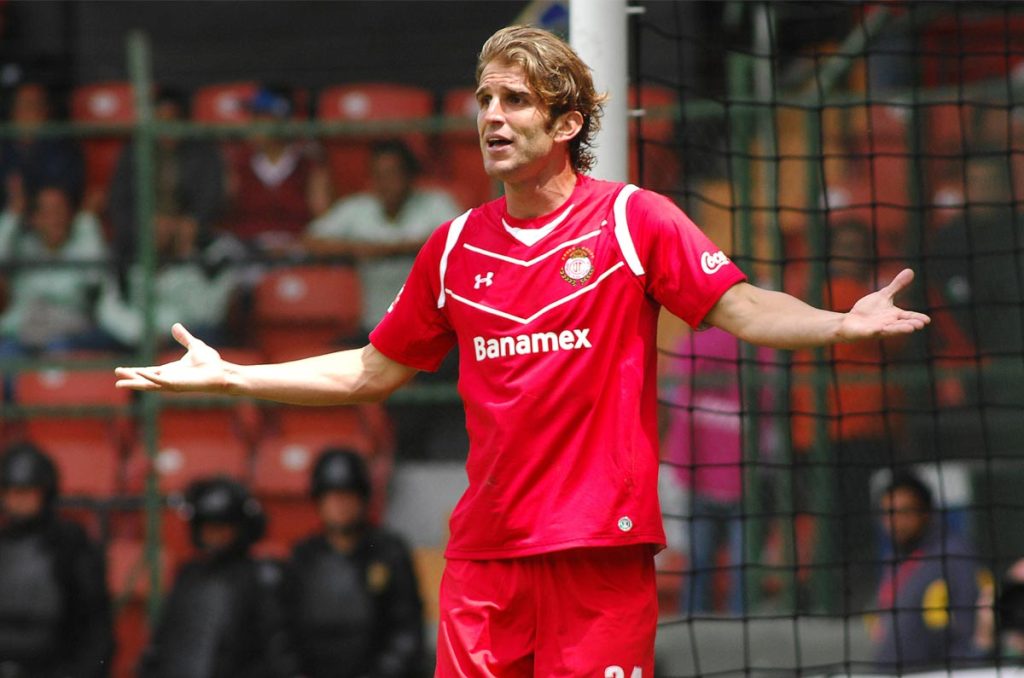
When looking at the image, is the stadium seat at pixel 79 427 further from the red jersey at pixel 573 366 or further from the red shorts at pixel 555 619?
the red shorts at pixel 555 619

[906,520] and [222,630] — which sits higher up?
[906,520]

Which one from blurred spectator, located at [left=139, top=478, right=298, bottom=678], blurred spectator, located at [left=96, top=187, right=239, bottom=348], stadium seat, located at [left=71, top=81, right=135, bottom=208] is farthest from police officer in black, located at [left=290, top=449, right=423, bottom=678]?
stadium seat, located at [left=71, top=81, right=135, bottom=208]

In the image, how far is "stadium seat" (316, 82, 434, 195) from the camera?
9.30m

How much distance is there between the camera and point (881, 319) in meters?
3.72

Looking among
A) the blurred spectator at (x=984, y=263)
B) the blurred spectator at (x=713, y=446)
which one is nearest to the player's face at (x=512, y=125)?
the blurred spectator at (x=713, y=446)

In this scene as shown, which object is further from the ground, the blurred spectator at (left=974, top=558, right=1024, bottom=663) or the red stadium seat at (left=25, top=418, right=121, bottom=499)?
the red stadium seat at (left=25, top=418, right=121, bottom=499)

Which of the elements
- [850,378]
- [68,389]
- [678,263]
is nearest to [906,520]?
[850,378]

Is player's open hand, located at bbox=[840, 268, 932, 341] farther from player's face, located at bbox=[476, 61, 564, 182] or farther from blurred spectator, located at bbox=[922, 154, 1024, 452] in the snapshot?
blurred spectator, located at bbox=[922, 154, 1024, 452]

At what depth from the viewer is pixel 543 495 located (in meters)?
3.95

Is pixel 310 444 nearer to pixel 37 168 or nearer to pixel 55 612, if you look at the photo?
pixel 55 612

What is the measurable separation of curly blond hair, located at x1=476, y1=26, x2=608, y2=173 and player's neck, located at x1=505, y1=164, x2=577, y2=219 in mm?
149

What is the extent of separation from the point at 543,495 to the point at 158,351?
5447 mm

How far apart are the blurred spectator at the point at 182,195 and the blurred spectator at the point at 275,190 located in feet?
0.44

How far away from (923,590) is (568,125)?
4049 millimetres
